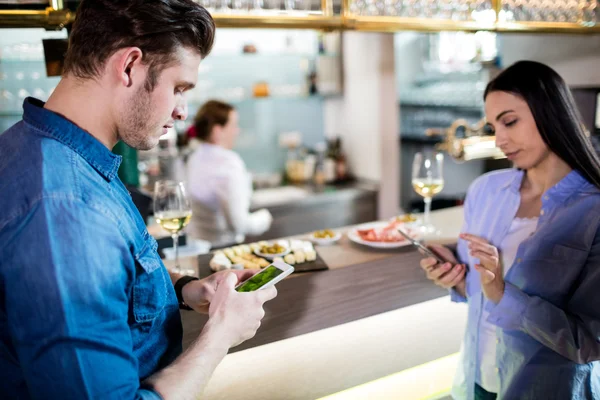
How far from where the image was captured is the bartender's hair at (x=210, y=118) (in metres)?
3.48

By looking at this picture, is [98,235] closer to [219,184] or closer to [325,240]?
[325,240]

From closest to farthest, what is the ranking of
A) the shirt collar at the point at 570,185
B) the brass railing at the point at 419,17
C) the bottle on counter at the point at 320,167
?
the shirt collar at the point at 570,185 → the brass railing at the point at 419,17 → the bottle on counter at the point at 320,167

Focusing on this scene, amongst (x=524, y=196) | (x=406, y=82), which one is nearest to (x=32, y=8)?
(x=524, y=196)

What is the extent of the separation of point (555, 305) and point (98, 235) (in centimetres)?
131

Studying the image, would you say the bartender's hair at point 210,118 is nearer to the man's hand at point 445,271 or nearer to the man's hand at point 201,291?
the man's hand at point 445,271

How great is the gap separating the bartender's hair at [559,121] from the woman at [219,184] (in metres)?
2.15

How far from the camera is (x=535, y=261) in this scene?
1540 millimetres

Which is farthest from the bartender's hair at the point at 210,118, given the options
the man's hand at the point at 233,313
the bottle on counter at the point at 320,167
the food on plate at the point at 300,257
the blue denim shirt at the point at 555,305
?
the man's hand at the point at 233,313

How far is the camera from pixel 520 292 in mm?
1500

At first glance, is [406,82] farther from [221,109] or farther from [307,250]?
[307,250]

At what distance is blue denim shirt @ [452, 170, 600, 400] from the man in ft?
2.86

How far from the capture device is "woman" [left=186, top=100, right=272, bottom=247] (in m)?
3.39

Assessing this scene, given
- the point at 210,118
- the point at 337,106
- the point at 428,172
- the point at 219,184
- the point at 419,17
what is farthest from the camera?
the point at 337,106

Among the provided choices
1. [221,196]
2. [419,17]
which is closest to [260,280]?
[419,17]
